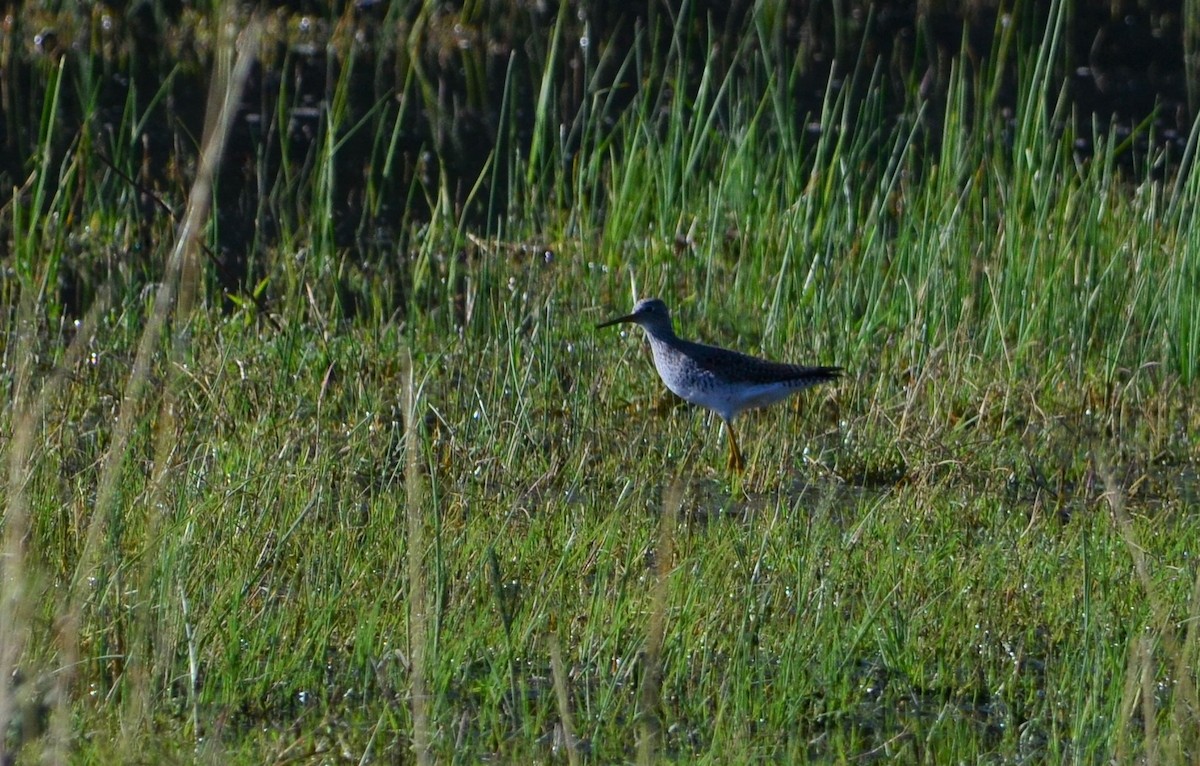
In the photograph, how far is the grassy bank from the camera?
326 cm

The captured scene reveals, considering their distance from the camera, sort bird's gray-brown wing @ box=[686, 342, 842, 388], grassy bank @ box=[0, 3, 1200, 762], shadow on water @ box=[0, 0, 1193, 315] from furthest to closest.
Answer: shadow on water @ box=[0, 0, 1193, 315] < bird's gray-brown wing @ box=[686, 342, 842, 388] < grassy bank @ box=[0, 3, 1200, 762]

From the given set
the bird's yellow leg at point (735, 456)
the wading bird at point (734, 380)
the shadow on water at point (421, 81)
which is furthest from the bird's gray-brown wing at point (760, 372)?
the shadow on water at point (421, 81)

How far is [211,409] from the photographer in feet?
15.6

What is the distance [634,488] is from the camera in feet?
15.6

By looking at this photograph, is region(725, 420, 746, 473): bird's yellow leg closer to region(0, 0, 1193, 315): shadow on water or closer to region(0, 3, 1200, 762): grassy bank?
region(0, 3, 1200, 762): grassy bank

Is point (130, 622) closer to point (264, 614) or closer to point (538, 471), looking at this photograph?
point (264, 614)

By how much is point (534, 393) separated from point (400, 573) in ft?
5.28

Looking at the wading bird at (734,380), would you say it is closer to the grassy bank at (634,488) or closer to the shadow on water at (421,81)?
the grassy bank at (634,488)

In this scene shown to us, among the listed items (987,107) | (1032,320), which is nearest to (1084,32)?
(987,107)

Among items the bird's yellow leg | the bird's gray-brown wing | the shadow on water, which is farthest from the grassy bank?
the shadow on water

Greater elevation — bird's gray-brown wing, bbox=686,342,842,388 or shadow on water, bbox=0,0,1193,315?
bird's gray-brown wing, bbox=686,342,842,388

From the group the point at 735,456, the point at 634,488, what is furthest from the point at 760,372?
the point at 634,488

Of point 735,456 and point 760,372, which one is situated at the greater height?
point 760,372

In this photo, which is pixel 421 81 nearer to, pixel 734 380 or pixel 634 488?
pixel 734 380
